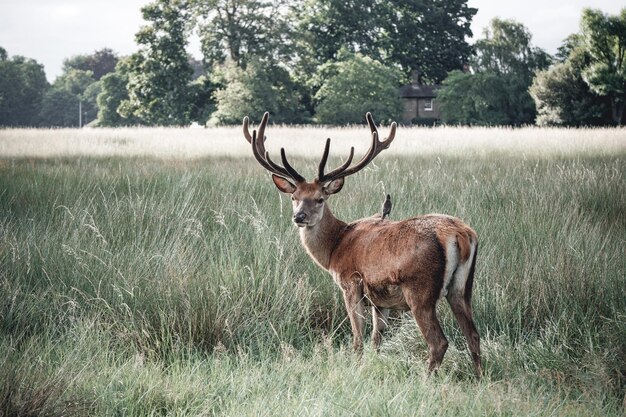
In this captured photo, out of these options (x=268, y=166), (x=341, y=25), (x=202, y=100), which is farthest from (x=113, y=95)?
(x=268, y=166)

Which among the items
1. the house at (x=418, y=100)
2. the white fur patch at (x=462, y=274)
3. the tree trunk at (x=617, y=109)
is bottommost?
the white fur patch at (x=462, y=274)

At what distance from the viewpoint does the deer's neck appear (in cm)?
409

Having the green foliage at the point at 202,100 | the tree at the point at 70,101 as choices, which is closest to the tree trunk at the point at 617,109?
the green foliage at the point at 202,100

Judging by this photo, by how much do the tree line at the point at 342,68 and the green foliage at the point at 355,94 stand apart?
76 mm

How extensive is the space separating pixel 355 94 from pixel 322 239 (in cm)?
3525

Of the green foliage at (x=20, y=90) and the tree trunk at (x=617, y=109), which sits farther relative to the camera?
the green foliage at (x=20, y=90)

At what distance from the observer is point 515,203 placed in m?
6.74

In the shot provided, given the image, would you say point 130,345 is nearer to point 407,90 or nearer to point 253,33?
point 253,33

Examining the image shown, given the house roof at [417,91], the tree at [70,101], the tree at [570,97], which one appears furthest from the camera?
the tree at [70,101]

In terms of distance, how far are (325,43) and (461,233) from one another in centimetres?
4557

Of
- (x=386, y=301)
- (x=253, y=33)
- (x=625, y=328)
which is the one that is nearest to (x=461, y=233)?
(x=386, y=301)

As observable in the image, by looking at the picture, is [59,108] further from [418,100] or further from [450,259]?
[450,259]

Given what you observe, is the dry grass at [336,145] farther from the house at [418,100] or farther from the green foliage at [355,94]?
the house at [418,100]

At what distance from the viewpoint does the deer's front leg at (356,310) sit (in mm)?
3656
